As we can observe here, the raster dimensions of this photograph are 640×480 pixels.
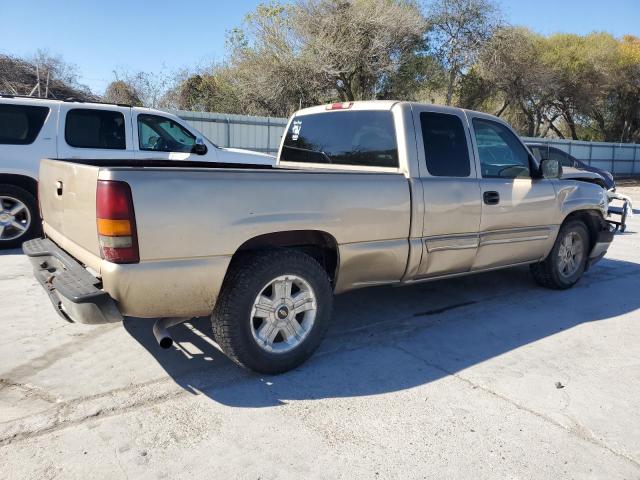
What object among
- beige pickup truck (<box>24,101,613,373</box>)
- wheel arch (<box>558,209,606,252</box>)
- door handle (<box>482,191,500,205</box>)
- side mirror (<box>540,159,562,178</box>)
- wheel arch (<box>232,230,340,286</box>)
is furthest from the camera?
wheel arch (<box>558,209,606,252</box>)

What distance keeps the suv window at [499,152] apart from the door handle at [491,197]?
18 centimetres

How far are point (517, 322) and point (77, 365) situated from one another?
366 centimetres

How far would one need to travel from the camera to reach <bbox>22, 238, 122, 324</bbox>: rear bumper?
9.53 feet

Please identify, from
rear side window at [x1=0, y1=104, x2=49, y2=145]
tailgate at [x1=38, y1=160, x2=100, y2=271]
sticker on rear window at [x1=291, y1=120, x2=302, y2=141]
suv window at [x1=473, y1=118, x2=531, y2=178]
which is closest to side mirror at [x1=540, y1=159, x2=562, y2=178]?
suv window at [x1=473, y1=118, x2=531, y2=178]

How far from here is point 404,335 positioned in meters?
4.39

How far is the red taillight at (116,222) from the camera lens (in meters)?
2.82

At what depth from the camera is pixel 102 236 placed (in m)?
2.91

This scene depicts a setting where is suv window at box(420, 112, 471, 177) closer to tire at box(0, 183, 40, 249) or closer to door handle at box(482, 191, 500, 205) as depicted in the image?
door handle at box(482, 191, 500, 205)

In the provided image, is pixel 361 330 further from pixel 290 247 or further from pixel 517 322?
pixel 517 322

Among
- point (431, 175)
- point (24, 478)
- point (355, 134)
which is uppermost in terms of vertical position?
point (355, 134)

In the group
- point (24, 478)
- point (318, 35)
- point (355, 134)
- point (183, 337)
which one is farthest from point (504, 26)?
point (24, 478)

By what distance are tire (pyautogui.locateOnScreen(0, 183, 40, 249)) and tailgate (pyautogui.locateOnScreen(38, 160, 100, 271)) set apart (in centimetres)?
321

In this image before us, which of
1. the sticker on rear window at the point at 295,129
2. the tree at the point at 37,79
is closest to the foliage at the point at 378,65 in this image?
the tree at the point at 37,79

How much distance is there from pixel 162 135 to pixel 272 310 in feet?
17.5
